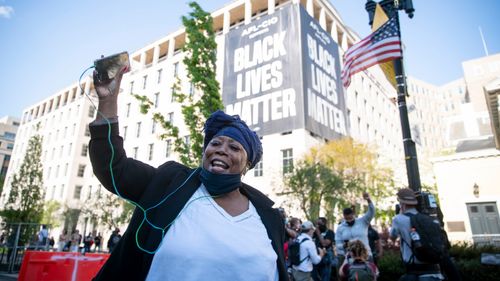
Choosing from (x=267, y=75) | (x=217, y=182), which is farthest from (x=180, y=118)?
(x=217, y=182)

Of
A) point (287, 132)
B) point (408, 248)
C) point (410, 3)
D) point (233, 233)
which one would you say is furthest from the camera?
point (287, 132)

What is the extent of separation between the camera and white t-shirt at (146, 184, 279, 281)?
1428mm

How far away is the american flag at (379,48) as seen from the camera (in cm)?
648

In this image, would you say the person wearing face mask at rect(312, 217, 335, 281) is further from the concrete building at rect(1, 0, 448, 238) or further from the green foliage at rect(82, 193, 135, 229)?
the green foliage at rect(82, 193, 135, 229)

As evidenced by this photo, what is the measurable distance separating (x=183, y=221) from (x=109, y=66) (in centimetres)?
91

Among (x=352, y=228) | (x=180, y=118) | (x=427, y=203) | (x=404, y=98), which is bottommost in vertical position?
(x=352, y=228)

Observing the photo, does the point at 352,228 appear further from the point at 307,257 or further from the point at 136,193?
the point at 136,193

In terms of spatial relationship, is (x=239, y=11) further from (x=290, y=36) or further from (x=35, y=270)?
(x=35, y=270)

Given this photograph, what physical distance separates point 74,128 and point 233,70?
32051mm

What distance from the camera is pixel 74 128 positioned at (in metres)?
47.0

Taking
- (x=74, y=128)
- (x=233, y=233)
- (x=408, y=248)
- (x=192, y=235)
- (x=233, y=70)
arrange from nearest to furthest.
Answer: (x=192, y=235), (x=233, y=233), (x=408, y=248), (x=233, y=70), (x=74, y=128)

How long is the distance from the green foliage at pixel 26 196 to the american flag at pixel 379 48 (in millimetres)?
17512

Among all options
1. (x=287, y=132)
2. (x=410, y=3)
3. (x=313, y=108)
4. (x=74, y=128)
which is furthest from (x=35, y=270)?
(x=74, y=128)

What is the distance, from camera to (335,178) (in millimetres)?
18734
